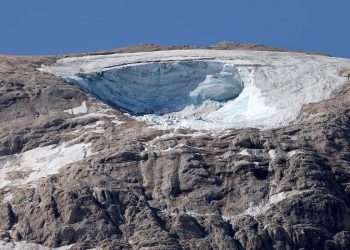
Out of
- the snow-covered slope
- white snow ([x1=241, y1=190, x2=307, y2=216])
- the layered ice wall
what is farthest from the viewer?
the layered ice wall

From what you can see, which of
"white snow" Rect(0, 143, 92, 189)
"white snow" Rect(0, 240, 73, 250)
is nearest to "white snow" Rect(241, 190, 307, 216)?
"white snow" Rect(0, 240, 73, 250)

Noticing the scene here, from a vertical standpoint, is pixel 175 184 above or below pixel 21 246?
above

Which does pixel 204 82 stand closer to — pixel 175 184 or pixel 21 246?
pixel 175 184

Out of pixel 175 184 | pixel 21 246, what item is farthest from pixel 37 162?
pixel 21 246

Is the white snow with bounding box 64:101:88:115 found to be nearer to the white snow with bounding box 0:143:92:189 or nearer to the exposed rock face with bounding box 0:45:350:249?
the exposed rock face with bounding box 0:45:350:249

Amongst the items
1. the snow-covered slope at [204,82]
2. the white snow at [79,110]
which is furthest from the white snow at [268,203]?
the white snow at [79,110]

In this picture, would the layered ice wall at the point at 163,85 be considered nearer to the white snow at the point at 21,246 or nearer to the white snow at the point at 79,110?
Result: the white snow at the point at 79,110
